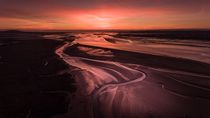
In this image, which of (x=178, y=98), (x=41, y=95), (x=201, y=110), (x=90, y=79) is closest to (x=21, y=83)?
(x=41, y=95)

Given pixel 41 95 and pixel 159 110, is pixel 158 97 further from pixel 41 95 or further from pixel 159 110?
pixel 41 95

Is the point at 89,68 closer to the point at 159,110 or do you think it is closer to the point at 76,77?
the point at 76,77

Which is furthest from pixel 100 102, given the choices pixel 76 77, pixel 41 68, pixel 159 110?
pixel 41 68

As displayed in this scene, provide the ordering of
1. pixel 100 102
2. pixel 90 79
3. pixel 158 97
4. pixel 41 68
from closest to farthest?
pixel 100 102 < pixel 158 97 < pixel 90 79 < pixel 41 68

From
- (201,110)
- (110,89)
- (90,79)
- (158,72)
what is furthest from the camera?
(158,72)

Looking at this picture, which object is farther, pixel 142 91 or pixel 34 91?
pixel 142 91

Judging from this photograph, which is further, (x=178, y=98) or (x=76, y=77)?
(x=76, y=77)

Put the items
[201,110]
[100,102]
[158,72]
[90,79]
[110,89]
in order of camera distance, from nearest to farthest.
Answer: [201,110] < [100,102] < [110,89] < [90,79] < [158,72]

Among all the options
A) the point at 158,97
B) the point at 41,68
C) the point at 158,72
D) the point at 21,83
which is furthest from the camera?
the point at 41,68

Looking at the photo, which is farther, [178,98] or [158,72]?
[158,72]
